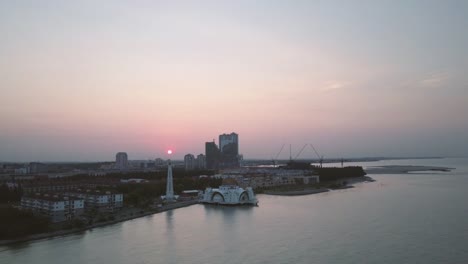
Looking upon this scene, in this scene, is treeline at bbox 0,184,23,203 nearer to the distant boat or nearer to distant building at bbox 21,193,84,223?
distant building at bbox 21,193,84,223

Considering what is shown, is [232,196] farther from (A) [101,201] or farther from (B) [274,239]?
(B) [274,239]

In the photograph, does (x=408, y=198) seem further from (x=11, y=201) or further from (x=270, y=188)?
(x=11, y=201)

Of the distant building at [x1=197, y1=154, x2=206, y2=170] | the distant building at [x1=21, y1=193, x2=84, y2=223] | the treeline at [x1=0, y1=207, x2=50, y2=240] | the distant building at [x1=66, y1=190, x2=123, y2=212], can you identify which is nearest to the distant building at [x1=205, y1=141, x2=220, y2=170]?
the distant building at [x1=197, y1=154, x2=206, y2=170]

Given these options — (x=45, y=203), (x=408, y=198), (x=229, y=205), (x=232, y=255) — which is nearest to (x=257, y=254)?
(x=232, y=255)

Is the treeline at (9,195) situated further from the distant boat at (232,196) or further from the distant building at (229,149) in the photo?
the distant building at (229,149)

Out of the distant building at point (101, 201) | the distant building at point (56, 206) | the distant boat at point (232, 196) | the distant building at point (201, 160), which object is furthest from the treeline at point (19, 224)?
the distant building at point (201, 160)

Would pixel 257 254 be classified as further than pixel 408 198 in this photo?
No

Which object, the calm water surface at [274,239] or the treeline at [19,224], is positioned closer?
the calm water surface at [274,239]
